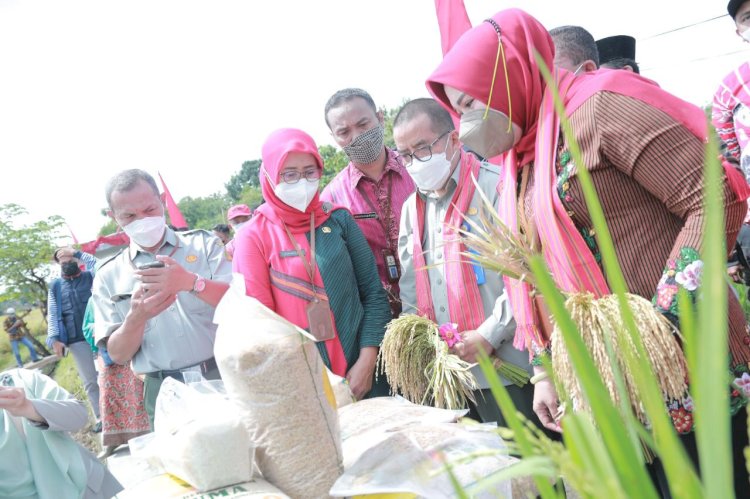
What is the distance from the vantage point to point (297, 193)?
2.78 metres

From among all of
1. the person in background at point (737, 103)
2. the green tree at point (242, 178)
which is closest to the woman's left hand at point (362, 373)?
the person in background at point (737, 103)

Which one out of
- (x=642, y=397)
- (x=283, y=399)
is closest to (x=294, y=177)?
(x=283, y=399)

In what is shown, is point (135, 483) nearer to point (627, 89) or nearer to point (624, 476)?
point (624, 476)

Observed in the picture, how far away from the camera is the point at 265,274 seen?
268 centimetres

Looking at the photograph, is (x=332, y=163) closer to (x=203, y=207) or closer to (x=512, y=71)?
(x=512, y=71)

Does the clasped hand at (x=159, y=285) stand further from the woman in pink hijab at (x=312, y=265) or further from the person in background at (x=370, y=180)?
the person in background at (x=370, y=180)

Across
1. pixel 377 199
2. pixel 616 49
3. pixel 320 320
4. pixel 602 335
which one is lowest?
pixel 320 320

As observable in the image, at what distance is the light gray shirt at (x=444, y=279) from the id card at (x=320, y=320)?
0.38m

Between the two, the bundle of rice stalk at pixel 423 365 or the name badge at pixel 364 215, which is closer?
the bundle of rice stalk at pixel 423 365

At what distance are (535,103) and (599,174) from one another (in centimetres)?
43

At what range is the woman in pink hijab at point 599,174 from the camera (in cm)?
149

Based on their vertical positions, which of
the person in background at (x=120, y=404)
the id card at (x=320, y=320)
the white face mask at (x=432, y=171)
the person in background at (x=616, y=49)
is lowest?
the person in background at (x=120, y=404)

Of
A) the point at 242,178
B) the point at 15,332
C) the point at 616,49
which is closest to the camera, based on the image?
the point at 616,49

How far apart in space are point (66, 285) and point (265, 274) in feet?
18.7
